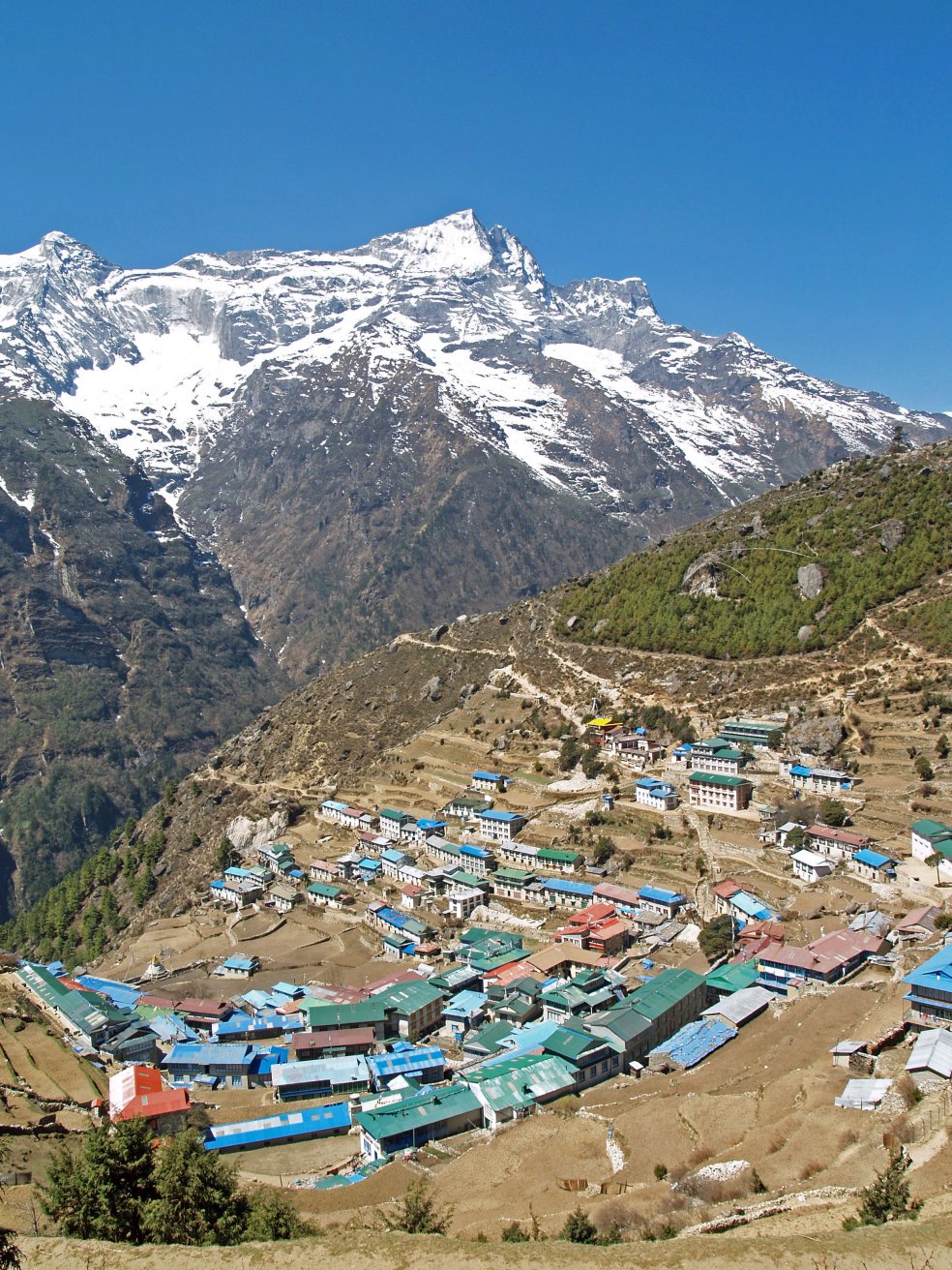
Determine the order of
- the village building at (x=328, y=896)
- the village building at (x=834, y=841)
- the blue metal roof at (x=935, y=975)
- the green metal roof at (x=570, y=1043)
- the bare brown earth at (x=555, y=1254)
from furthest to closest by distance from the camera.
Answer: the village building at (x=328, y=896), the village building at (x=834, y=841), the green metal roof at (x=570, y=1043), the blue metal roof at (x=935, y=975), the bare brown earth at (x=555, y=1254)

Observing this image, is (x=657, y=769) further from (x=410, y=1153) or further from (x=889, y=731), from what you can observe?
(x=410, y=1153)

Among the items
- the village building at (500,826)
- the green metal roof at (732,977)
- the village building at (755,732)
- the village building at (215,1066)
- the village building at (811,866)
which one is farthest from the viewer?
the village building at (755,732)

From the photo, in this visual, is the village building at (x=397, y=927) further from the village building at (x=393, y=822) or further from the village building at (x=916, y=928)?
the village building at (x=916, y=928)

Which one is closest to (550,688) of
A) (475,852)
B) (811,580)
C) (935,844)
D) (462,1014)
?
(811,580)

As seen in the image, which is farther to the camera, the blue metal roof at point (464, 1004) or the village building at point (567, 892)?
the village building at point (567, 892)

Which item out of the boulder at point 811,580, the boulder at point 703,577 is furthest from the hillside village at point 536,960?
the boulder at point 703,577

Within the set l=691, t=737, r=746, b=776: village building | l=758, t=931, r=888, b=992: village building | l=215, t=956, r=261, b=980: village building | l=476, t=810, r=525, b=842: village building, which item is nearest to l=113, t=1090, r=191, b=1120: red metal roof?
l=215, t=956, r=261, b=980: village building

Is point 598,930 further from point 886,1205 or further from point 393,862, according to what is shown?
point 886,1205
